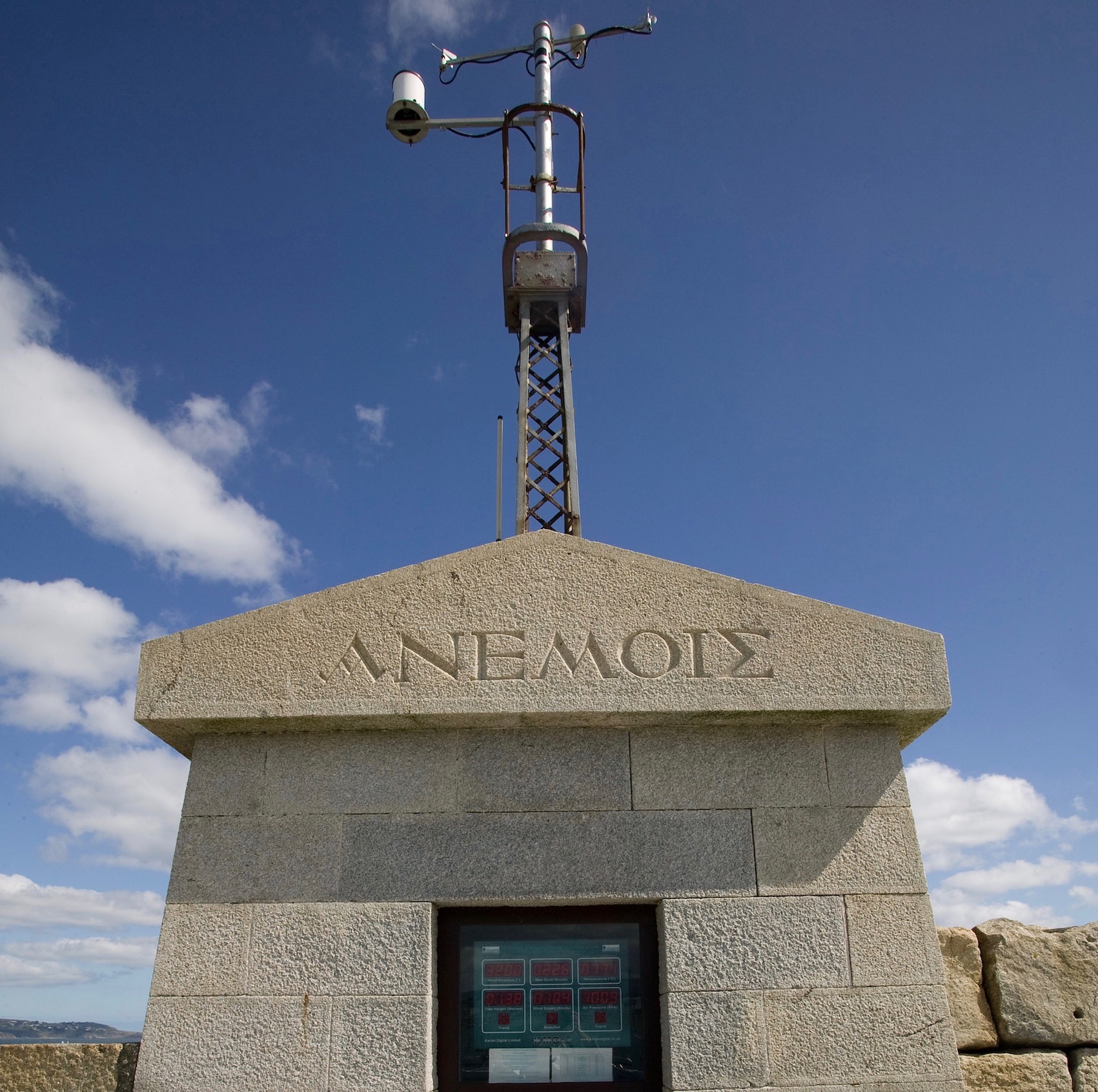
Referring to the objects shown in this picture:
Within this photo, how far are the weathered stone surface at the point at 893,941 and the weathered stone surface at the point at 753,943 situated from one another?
0.08 meters

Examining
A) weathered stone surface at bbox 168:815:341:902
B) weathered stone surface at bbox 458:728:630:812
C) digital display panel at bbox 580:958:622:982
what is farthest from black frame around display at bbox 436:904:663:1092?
weathered stone surface at bbox 168:815:341:902

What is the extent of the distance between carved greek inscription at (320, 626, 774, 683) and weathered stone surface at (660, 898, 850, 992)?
1218mm

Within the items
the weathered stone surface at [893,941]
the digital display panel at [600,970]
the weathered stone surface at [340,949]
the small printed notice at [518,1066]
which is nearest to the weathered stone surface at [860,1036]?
the weathered stone surface at [893,941]

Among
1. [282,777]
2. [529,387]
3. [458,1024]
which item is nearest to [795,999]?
[458,1024]

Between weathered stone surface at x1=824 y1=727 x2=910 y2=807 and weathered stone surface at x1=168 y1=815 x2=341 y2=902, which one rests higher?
weathered stone surface at x1=824 y1=727 x2=910 y2=807

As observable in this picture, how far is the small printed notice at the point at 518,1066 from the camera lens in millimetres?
5055

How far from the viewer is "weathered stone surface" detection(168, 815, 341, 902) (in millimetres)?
5191

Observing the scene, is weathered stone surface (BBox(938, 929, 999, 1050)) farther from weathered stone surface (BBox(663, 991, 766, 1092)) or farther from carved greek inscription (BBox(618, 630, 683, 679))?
carved greek inscription (BBox(618, 630, 683, 679))

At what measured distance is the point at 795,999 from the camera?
4992 mm

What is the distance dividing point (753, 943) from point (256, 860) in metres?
2.67

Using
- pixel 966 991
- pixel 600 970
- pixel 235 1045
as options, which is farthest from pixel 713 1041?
pixel 235 1045

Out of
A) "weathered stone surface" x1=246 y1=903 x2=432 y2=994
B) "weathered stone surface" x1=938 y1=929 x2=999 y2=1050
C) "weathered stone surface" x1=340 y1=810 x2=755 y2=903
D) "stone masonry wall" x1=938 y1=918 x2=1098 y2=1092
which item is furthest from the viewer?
"weathered stone surface" x1=938 y1=929 x2=999 y2=1050

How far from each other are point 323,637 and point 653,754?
6.48 feet

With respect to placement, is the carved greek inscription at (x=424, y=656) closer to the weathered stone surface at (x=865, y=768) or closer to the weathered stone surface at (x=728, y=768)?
the weathered stone surface at (x=728, y=768)
